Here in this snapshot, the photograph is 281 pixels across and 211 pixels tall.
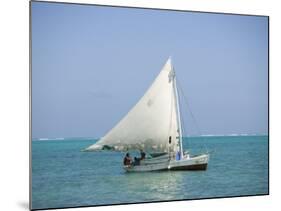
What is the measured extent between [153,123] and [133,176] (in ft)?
2.11

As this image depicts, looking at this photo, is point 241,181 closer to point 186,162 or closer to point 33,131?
point 186,162

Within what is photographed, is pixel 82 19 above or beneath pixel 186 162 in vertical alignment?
above

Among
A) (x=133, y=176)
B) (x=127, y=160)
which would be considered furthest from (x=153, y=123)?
(x=133, y=176)

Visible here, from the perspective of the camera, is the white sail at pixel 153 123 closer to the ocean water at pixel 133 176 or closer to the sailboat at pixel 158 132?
the sailboat at pixel 158 132

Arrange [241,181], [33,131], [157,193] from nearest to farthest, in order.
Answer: [33,131] → [157,193] → [241,181]

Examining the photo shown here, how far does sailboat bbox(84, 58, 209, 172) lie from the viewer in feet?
22.3

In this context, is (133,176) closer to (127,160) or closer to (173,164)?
(127,160)

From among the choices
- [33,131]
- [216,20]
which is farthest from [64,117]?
[216,20]

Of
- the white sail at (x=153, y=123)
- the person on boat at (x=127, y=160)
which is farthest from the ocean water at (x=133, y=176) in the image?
the white sail at (x=153, y=123)

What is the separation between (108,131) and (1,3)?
5.83 ft

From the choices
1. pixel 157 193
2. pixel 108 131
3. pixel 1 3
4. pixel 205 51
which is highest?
pixel 1 3

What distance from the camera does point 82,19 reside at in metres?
6.62

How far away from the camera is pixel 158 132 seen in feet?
22.7

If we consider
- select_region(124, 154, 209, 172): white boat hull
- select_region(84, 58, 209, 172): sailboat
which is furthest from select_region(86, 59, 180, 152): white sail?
select_region(124, 154, 209, 172): white boat hull
